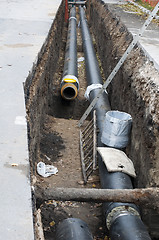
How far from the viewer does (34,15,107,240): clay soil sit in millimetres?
3609

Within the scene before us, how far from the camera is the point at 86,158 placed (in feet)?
16.0

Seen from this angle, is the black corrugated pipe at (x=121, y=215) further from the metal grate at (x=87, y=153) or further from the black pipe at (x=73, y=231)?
the black pipe at (x=73, y=231)

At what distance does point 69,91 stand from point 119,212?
4232 millimetres

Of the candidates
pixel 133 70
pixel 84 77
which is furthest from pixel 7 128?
pixel 84 77

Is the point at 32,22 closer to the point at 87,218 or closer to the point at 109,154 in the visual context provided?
the point at 109,154

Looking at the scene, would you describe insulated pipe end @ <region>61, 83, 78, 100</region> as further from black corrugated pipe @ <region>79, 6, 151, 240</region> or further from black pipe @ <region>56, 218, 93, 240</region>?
black pipe @ <region>56, 218, 93, 240</region>

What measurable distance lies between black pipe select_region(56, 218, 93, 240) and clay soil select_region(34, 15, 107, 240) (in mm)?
440

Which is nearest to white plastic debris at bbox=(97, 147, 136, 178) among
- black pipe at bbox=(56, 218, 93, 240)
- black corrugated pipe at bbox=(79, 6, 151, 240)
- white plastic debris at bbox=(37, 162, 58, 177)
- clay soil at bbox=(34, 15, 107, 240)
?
black corrugated pipe at bbox=(79, 6, 151, 240)

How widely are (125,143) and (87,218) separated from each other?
51.0 inches

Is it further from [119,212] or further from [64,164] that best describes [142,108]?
[119,212]

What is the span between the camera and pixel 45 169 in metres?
4.30

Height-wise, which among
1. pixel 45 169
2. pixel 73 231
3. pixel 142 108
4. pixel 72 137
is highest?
pixel 142 108

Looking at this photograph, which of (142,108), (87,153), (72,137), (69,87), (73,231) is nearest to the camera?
(73,231)

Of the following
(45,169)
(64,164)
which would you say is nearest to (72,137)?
(64,164)
